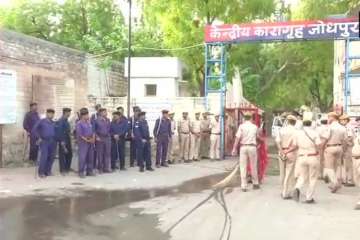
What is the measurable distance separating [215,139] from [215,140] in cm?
4

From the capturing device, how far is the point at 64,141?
16.0m

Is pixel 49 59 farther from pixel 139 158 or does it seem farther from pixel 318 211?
pixel 318 211

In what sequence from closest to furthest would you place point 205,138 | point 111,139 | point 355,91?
point 111,139 < point 355,91 < point 205,138

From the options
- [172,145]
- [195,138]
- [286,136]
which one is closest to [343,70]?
[195,138]

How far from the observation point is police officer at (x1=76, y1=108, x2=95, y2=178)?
1560 centimetres

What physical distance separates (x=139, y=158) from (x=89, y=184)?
3.18m

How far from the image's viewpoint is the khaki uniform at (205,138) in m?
21.6

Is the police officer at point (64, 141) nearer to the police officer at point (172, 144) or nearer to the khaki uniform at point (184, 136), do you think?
the police officer at point (172, 144)

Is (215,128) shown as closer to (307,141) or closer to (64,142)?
(64,142)

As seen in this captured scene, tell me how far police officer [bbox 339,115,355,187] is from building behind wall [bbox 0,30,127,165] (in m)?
8.99

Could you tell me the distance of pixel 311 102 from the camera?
5356 centimetres

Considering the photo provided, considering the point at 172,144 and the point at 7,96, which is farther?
the point at 172,144

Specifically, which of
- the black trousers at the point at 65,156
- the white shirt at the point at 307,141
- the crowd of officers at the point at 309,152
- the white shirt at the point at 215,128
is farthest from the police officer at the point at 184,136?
the white shirt at the point at 307,141

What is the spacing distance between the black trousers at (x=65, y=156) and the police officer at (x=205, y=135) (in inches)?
245
